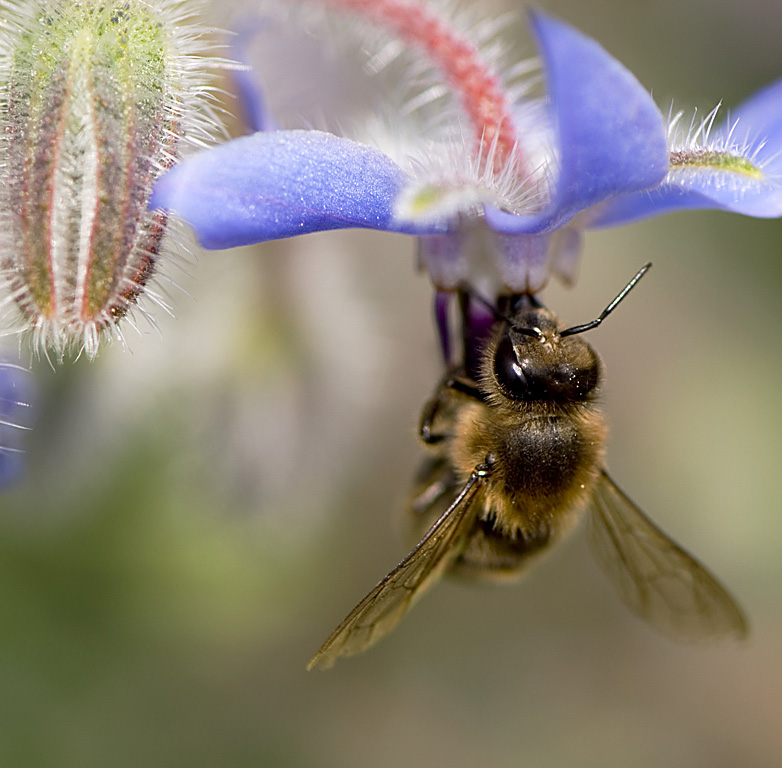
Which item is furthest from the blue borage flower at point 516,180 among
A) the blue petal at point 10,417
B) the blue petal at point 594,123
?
the blue petal at point 10,417

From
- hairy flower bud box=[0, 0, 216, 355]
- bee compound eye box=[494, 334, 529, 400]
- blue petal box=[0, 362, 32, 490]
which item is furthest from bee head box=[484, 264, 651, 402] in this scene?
blue petal box=[0, 362, 32, 490]

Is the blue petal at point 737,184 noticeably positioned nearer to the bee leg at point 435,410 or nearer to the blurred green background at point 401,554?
the bee leg at point 435,410

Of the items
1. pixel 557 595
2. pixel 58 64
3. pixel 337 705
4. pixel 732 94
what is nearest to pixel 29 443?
pixel 58 64

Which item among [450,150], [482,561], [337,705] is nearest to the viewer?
[450,150]

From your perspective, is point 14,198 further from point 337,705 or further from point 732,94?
point 732,94

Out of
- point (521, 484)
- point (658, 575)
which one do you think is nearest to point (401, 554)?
point (658, 575)

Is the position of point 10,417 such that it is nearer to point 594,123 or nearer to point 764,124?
point 594,123

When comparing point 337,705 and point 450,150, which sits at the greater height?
point 450,150
